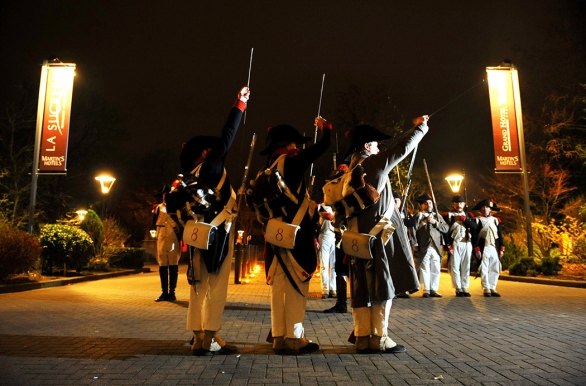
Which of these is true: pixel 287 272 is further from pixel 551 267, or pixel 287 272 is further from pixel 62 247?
pixel 551 267

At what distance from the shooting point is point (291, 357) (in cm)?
491

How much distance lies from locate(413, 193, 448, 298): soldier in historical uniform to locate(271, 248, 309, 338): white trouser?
6.66m

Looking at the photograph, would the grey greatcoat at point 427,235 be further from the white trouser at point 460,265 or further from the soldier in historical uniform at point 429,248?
the white trouser at point 460,265

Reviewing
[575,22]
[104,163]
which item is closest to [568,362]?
[575,22]

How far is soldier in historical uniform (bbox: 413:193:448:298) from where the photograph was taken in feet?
37.6

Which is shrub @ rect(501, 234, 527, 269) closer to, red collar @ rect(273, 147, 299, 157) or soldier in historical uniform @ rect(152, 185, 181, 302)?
soldier in historical uniform @ rect(152, 185, 181, 302)

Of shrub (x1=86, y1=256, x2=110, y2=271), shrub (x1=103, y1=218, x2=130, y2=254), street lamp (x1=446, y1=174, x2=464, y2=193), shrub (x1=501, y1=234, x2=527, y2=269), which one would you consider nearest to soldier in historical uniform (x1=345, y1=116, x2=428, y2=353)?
shrub (x1=86, y1=256, x2=110, y2=271)

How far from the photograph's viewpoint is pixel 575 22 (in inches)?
920

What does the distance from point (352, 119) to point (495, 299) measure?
19.3m

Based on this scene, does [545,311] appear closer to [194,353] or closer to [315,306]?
[315,306]

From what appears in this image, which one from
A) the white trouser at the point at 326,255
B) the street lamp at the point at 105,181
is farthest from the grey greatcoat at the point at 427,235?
the street lamp at the point at 105,181

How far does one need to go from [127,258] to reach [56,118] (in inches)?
367

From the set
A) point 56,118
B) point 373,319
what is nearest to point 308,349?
point 373,319

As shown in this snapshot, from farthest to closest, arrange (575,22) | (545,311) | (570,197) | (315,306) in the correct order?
(570,197)
(575,22)
(315,306)
(545,311)
